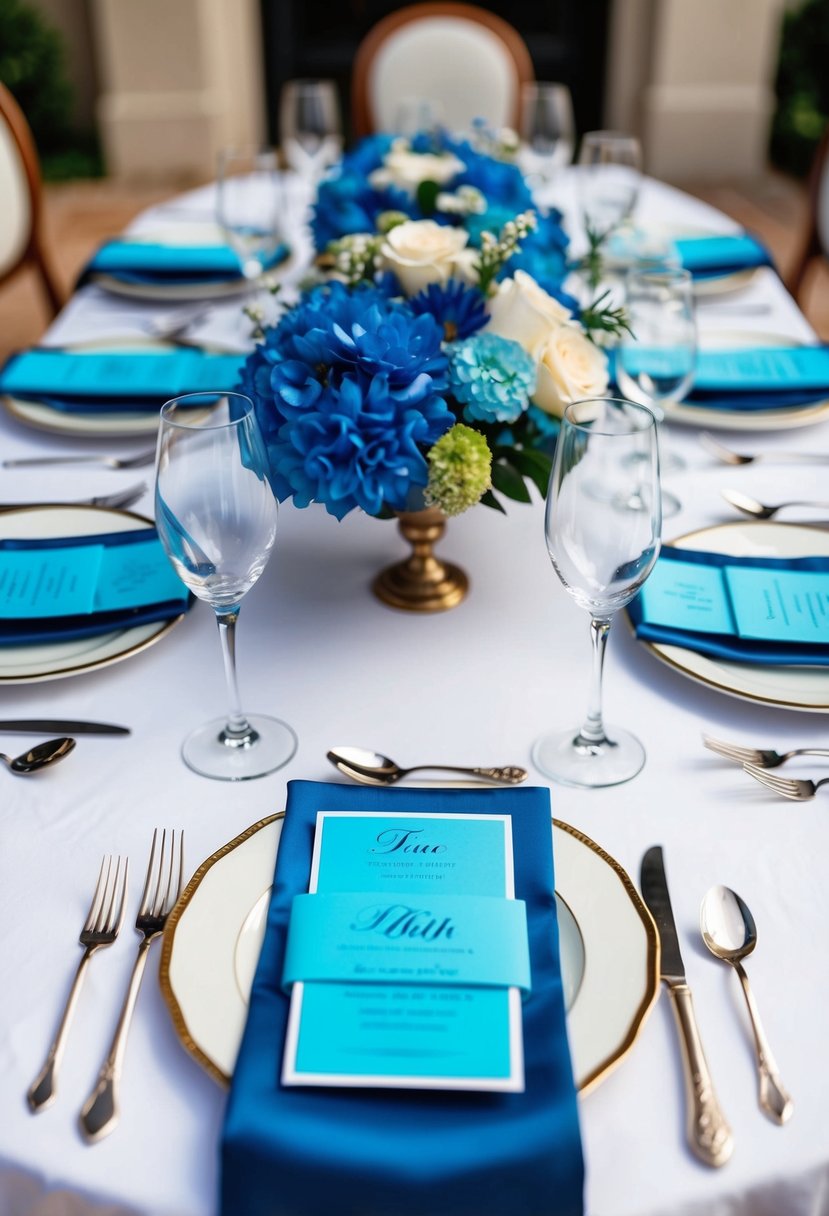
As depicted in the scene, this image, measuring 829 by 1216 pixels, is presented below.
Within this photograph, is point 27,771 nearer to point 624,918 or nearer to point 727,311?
point 624,918

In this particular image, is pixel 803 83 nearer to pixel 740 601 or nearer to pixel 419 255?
pixel 419 255

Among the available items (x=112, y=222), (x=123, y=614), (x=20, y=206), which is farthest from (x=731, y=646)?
(x=112, y=222)

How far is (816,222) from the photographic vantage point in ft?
7.71

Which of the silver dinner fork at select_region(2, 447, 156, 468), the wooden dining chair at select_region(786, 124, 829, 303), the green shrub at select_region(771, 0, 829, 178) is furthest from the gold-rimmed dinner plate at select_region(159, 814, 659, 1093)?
the green shrub at select_region(771, 0, 829, 178)

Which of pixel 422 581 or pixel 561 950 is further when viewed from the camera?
pixel 422 581

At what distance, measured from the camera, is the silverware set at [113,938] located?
58cm

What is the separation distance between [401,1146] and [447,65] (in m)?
2.82

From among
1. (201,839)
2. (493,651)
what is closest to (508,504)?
(493,651)

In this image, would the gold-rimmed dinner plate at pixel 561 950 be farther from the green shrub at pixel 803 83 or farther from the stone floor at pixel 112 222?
the green shrub at pixel 803 83

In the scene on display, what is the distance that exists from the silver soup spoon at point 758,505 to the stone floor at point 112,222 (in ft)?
9.43

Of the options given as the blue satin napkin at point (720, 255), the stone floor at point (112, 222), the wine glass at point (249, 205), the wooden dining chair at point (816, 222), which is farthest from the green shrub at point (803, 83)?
the wine glass at point (249, 205)

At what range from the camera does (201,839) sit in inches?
30.6

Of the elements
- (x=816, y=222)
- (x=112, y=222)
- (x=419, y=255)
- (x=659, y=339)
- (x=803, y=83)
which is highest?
(x=419, y=255)

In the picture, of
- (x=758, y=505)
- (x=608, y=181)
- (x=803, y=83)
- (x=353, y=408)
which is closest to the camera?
(x=353, y=408)
